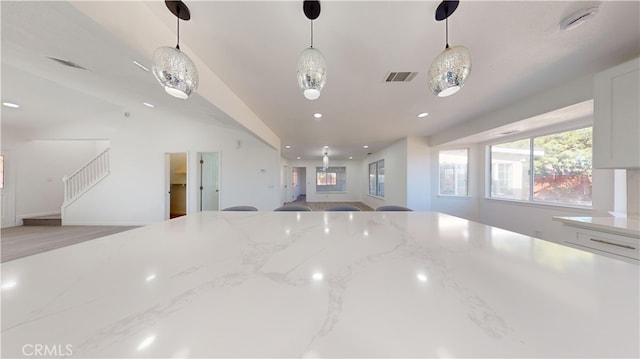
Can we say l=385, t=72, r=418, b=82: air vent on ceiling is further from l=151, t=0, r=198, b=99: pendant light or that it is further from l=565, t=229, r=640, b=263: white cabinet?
l=565, t=229, r=640, b=263: white cabinet

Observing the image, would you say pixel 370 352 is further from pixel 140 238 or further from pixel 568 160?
pixel 568 160

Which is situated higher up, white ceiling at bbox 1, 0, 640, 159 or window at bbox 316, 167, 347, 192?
white ceiling at bbox 1, 0, 640, 159

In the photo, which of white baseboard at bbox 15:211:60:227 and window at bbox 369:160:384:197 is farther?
window at bbox 369:160:384:197

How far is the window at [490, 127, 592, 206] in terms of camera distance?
2.83m

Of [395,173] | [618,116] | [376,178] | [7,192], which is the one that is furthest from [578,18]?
[7,192]

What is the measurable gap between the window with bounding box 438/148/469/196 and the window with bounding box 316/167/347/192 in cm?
548

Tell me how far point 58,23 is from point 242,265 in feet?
6.24

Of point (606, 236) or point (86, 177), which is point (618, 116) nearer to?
point (606, 236)

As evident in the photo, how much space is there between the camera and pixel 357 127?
4.16 meters

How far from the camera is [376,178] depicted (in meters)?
7.85

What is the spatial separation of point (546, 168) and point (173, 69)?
203 inches

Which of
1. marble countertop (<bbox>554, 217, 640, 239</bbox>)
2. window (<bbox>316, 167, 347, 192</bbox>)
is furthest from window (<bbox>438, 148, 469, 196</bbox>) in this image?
window (<bbox>316, 167, 347, 192</bbox>)

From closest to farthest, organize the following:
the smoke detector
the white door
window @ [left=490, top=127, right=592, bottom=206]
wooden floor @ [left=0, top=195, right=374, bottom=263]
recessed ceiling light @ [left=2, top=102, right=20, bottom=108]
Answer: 1. the smoke detector
2. window @ [left=490, top=127, right=592, bottom=206]
3. wooden floor @ [left=0, top=195, right=374, bottom=263]
4. recessed ceiling light @ [left=2, top=102, right=20, bottom=108]
5. the white door

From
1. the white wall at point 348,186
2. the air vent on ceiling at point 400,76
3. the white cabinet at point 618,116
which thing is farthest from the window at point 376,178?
the white cabinet at point 618,116
